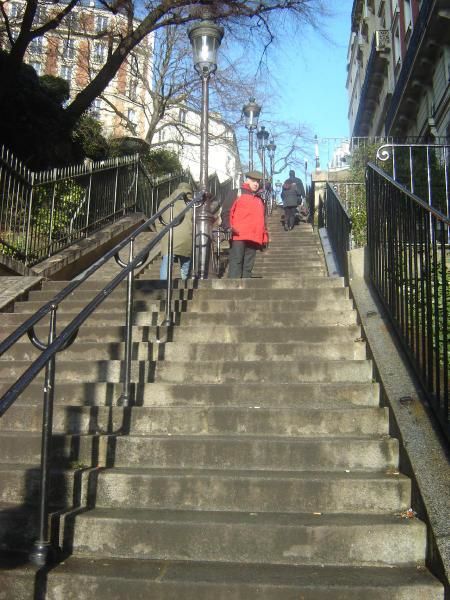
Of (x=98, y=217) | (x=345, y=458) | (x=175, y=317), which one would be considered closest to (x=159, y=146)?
(x=98, y=217)

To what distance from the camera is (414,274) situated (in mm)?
4082

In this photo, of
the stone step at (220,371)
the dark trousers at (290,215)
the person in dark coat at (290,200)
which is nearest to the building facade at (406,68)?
the person in dark coat at (290,200)

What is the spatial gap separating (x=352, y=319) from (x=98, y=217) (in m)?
7.20

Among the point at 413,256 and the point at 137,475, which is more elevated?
the point at 413,256

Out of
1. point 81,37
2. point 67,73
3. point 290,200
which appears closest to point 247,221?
point 290,200

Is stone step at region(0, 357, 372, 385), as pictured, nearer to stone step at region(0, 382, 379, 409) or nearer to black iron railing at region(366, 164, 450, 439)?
stone step at region(0, 382, 379, 409)

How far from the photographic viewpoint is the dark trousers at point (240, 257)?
7.39 m

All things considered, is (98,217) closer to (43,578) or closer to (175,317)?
(175,317)

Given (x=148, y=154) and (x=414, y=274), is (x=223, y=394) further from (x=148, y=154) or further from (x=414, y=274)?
(x=148, y=154)

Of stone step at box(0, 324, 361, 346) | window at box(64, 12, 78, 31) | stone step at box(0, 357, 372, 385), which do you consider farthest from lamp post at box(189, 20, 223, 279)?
window at box(64, 12, 78, 31)

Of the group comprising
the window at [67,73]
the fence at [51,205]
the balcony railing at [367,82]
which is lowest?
the fence at [51,205]

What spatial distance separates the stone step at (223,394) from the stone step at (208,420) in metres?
0.16

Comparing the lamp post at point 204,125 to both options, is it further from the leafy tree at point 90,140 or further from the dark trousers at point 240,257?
the leafy tree at point 90,140

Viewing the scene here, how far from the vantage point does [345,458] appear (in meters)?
→ 3.59
